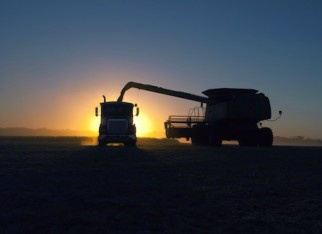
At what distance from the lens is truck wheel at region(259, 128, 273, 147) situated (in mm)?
27109

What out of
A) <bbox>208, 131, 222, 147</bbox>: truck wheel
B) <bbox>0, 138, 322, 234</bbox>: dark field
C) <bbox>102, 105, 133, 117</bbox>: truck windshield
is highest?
<bbox>102, 105, 133, 117</bbox>: truck windshield

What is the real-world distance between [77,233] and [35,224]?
73 centimetres

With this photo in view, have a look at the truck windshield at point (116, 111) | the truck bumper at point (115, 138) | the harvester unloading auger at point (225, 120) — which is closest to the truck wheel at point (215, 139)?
the harvester unloading auger at point (225, 120)

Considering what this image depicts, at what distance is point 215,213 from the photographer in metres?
5.91

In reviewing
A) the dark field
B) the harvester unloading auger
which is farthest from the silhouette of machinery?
the dark field

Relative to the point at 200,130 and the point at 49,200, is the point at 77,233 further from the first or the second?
the point at 200,130

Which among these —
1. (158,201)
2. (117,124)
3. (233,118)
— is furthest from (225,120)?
(158,201)

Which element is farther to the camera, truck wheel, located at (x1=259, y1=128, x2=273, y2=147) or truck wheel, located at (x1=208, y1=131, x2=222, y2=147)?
truck wheel, located at (x1=259, y1=128, x2=273, y2=147)

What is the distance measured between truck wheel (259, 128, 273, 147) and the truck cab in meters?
8.68

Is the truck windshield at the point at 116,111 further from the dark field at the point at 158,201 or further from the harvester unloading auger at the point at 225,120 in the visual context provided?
the dark field at the point at 158,201

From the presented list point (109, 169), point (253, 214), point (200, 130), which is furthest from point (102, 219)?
point (200, 130)

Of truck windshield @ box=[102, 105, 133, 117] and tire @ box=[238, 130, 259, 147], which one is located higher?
truck windshield @ box=[102, 105, 133, 117]

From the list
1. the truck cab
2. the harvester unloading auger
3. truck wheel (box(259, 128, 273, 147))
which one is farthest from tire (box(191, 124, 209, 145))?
the truck cab

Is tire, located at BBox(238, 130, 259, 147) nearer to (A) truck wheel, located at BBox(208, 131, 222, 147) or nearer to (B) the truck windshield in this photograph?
(A) truck wheel, located at BBox(208, 131, 222, 147)
